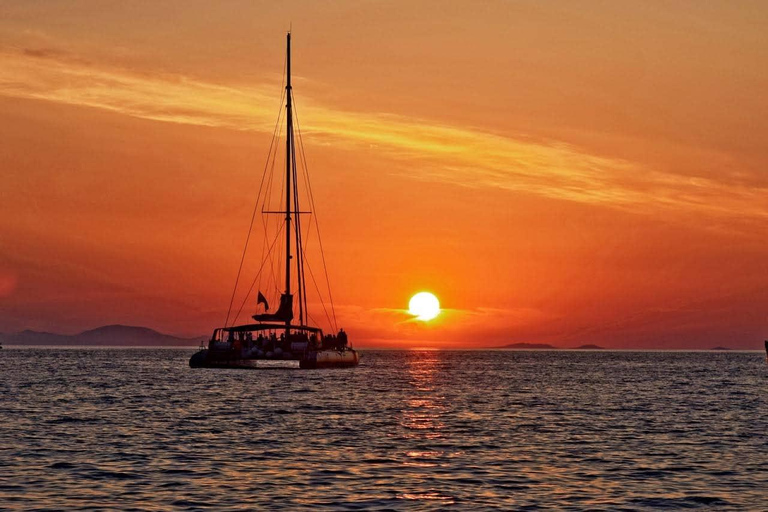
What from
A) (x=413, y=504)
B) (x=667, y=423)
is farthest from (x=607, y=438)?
(x=413, y=504)

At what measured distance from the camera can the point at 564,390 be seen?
9750cm

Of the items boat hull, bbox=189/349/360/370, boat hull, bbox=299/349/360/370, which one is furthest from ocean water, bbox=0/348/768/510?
boat hull, bbox=189/349/360/370

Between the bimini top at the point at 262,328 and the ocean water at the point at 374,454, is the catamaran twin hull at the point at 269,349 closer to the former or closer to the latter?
the bimini top at the point at 262,328

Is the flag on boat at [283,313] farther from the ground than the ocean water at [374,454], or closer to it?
farther from the ground

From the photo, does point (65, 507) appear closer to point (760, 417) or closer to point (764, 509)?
point (764, 509)

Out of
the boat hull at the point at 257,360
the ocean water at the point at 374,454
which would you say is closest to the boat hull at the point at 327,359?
the boat hull at the point at 257,360

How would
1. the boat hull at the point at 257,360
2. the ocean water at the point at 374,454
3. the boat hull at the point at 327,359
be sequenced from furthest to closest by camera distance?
the boat hull at the point at 257,360
the boat hull at the point at 327,359
the ocean water at the point at 374,454

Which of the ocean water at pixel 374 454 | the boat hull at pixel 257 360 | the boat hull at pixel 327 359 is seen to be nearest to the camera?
the ocean water at pixel 374 454

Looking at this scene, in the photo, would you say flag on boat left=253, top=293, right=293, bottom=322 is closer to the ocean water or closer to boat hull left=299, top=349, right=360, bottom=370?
boat hull left=299, top=349, right=360, bottom=370

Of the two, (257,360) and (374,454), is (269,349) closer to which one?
(257,360)

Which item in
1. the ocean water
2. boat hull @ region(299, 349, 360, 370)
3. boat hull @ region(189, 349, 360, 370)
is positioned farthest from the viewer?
boat hull @ region(189, 349, 360, 370)

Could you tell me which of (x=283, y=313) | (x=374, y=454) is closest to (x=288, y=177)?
(x=283, y=313)

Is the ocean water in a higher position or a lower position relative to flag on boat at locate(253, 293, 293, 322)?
lower

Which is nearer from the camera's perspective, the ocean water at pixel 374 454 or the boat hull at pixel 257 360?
the ocean water at pixel 374 454
